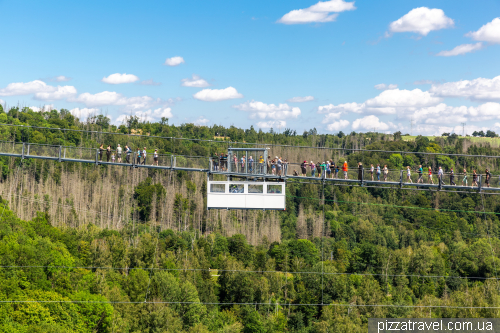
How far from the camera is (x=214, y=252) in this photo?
107375 mm

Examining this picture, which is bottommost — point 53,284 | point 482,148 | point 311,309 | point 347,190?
point 311,309

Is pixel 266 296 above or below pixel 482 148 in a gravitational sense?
below

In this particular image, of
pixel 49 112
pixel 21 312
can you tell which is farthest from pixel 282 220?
pixel 49 112

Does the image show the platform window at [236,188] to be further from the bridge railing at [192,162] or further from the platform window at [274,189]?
the bridge railing at [192,162]

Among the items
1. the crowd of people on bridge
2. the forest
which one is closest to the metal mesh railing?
the crowd of people on bridge

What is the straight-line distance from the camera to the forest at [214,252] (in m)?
72.1

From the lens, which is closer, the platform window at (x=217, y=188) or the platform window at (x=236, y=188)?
the platform window at (x=217, y=188)

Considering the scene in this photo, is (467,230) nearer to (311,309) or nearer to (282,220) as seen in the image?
(282,220)

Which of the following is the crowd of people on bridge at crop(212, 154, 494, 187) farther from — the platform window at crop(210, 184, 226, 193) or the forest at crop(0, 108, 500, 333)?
the forest at crop(0, 108, 500, 333)

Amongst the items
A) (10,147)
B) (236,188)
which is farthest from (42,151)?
(236,188)

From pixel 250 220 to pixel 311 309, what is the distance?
4712cm

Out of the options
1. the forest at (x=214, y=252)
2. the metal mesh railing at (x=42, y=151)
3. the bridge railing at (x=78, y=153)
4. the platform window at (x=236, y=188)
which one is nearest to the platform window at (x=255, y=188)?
the platform window at (x=236, y=188)

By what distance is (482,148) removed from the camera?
176500 millimetres

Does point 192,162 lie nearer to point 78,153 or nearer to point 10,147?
point 78,153
